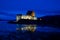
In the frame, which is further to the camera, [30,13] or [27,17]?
[30,13]

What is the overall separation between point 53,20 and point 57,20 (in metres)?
4.22

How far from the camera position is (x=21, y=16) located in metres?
93.1

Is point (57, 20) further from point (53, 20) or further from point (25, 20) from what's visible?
point (25, 20)

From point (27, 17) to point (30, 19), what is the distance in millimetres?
2137

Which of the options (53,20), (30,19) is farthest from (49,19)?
(30,19)

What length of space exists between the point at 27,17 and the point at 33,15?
653cm

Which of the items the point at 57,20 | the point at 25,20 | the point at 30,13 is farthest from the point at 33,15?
the point at 57,20

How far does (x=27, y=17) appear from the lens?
9756 cm

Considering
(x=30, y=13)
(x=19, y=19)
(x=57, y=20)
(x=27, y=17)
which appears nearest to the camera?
(x=57, y=20)

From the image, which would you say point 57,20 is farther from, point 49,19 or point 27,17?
point 27,17

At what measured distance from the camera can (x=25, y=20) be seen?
92.7 metres

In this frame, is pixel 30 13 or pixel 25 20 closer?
pixel 25 20

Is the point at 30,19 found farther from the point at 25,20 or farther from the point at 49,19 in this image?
the point at 49,19

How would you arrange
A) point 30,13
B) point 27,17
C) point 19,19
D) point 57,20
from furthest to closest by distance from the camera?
point 30,13, point 27,17, point 19,19, point 57,20
